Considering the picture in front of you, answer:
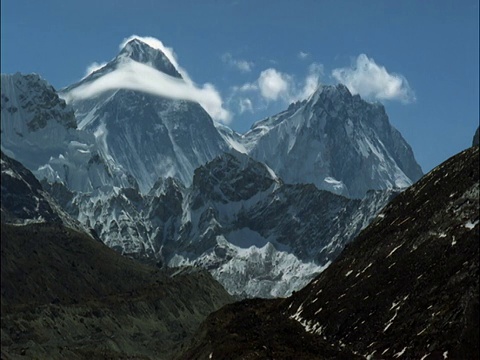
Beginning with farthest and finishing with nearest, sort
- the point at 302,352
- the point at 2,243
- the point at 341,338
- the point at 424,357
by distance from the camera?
the point at 341,338, the point at 302,352, the point at 424,357, the point at 2,243

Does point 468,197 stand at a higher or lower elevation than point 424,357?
higher

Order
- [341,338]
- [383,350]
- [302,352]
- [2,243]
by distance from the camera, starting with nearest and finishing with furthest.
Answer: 1. [2,243]
2. [383,350]
3. [302,352]
4. [341,338]

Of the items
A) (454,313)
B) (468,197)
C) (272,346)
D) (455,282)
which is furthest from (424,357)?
(468,197)

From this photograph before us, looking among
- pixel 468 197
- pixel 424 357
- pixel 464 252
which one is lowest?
pixel 424 357

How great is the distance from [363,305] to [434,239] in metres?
21.1

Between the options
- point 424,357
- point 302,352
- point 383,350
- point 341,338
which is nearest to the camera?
point 424,357

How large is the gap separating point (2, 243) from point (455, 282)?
106m

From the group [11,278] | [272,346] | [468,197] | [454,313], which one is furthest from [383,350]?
[11,278]

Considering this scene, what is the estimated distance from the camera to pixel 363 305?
7781 inches

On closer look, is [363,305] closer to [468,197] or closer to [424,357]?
[468,197]

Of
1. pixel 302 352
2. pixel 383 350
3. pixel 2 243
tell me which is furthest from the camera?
pixel 302 352

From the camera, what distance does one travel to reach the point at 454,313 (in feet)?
502

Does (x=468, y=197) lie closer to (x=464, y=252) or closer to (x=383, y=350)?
(x=464, y=252)

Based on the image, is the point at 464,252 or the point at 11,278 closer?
the point at 11,278
